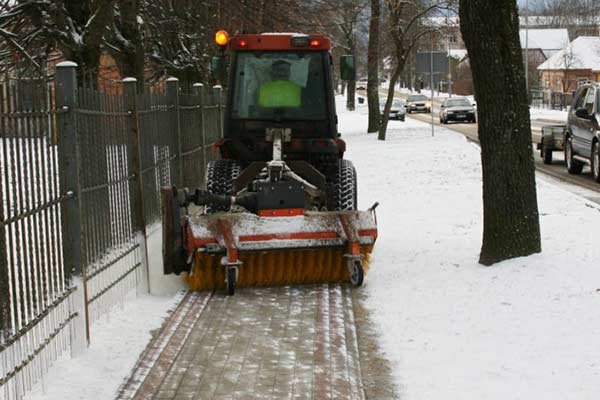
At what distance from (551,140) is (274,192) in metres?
15.5

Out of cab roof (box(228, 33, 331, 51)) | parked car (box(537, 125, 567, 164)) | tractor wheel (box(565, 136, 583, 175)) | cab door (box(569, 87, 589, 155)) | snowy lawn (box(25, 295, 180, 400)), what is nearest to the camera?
snowy lawn (box(25, 295, 180, 400))

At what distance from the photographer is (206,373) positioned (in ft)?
20.8

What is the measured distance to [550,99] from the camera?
8138 cm

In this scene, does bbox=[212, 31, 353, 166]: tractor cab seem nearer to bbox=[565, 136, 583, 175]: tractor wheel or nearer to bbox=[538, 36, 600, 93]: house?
bbox=[565, 136, 583, 175]: tractor wheel

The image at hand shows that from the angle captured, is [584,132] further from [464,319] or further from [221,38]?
[464,319]

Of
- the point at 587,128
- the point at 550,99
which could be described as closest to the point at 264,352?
the point at 587,128

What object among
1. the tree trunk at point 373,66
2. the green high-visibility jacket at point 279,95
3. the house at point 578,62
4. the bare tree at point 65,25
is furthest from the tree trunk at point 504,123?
the house at point 578,62

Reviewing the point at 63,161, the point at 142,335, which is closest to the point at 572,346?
the point at 142,335

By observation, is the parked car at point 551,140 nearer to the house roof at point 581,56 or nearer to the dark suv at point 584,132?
the dark suv at point 584,132

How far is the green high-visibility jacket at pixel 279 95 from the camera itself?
10.8 meters

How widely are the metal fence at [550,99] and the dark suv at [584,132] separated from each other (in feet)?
165

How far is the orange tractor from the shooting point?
882 centimetres

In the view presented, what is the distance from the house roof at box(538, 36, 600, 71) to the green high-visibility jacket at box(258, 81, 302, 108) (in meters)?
80.0

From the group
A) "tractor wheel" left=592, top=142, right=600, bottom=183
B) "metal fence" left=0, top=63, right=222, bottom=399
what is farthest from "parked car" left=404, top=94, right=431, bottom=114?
"metal fence" left=0, top=63, right=222, bottom=399
